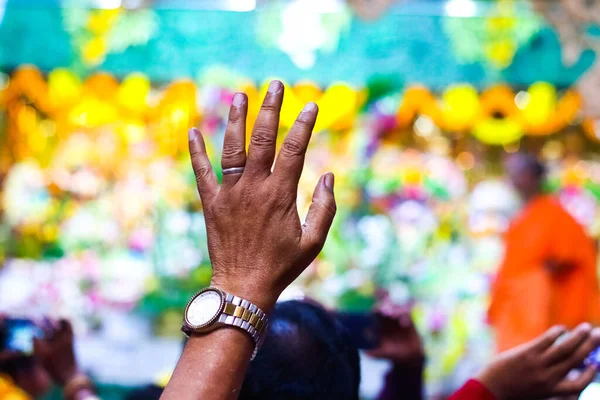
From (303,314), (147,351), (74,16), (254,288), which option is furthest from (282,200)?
(74,16)

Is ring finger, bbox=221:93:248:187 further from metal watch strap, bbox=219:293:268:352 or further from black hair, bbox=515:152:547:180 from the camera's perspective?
black hair, bbox=515:152:547:180

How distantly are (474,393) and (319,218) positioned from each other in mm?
331

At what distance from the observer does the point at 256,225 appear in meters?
0.62

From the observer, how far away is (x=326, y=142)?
3238mm

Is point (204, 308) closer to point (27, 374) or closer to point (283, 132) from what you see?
point (27, 374)

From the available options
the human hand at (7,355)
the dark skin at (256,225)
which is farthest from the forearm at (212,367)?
the human hand at (7,355)

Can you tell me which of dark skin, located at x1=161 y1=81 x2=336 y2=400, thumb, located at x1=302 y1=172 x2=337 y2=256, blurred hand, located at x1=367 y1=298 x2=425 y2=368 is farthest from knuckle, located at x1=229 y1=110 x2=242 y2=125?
blurred hand, located at x1=367 y1=298 x2=425 y2=368

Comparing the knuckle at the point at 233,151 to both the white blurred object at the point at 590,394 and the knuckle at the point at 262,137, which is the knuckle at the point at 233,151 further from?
the white blurred object at the point at 590,394

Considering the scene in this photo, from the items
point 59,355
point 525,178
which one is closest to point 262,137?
point 59,355

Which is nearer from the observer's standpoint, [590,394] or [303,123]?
[303,123]

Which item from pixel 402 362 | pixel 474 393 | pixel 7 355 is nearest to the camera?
pixel 474 393

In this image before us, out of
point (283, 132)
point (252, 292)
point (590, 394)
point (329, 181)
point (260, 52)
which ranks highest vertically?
point (260, 52)

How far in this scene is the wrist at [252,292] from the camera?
23.9 inches

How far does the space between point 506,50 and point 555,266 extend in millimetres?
1025
